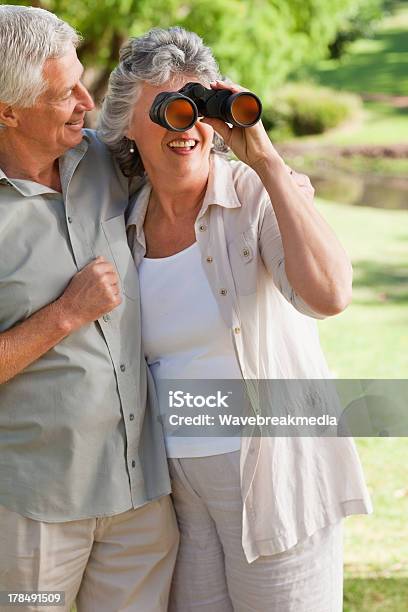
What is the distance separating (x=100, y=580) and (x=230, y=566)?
0.29 metres

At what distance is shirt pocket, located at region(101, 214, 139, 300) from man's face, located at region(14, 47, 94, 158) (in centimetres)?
20

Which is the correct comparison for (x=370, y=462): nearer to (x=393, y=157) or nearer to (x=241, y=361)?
(x=241, y=361)

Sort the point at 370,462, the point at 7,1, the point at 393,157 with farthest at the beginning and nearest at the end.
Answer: the point at 393,157, the point at 7,1, the point at 370,462

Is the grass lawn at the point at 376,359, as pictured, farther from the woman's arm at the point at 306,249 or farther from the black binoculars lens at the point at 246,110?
the black binoculars lens at the point at 246,110

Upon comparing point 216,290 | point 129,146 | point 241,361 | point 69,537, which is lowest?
point 69,537

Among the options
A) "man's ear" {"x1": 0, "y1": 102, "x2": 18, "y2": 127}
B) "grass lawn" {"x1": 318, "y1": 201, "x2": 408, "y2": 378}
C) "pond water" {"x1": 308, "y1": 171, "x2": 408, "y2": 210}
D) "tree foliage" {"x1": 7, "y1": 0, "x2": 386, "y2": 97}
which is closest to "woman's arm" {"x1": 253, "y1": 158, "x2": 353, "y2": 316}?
"man's ear" {"x1": 0, "y1": 102, "x2": 18, "y2": 127}

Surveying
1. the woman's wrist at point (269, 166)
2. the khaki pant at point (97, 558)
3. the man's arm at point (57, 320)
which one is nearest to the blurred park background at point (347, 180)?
the khaki pant at point (97, 558)

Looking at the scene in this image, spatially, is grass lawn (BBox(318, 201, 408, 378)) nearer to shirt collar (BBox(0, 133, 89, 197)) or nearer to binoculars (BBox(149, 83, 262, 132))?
shirt collar (BBox(0, 133, 89, 197))

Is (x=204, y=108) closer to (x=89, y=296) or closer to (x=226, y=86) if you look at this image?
(x=226, y=86)

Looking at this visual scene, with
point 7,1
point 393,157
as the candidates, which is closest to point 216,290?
point 7,1

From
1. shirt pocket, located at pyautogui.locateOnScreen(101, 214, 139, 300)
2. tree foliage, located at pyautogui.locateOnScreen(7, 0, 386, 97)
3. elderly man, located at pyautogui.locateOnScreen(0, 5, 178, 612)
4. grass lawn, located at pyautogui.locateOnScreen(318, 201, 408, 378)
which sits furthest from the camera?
grass lawn, located at pyautogui.locateOnScreen(318, 201, 408, 378)

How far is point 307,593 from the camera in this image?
7.11ft

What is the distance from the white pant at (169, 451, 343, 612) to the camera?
84.8 inches

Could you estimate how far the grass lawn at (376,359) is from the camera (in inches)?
147
